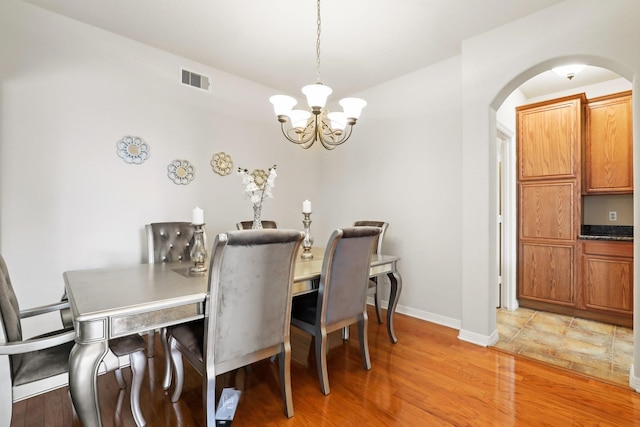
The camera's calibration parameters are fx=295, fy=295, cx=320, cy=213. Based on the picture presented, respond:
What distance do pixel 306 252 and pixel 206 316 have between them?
1.24 meters

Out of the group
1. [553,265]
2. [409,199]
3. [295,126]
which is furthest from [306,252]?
[553,265]

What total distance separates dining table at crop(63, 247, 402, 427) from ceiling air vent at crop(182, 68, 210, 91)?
2098mm

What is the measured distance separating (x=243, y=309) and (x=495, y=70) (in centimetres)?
274

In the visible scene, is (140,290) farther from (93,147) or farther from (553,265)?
(553,265)

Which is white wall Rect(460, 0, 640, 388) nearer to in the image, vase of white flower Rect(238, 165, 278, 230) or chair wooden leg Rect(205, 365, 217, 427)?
vase of white flower Rect(238, 165, 278, 230)

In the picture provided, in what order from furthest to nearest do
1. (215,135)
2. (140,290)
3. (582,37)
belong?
1. (215,135)
2. (582,37)
3. (140,290)

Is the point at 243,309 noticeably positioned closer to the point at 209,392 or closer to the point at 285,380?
the point at 209,392

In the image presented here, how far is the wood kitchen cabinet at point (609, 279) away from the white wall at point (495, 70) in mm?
1440

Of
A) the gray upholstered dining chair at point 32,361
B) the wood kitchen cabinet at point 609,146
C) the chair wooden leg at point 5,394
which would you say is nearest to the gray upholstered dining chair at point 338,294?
the gray upholstered dining chair at point 32,361

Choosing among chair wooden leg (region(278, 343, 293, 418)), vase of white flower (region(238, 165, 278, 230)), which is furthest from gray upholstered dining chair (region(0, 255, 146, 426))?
vase of white flower (region(238, 165, 278, 230))

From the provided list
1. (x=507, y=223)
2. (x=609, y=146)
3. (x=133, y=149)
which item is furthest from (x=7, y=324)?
(x=609, y=146)

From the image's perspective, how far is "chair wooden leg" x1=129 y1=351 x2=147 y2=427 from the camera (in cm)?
154

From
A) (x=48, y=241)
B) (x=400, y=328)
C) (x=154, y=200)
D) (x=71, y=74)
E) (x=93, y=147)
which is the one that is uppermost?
(x=71, y=74)

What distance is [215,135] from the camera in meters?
3.32
